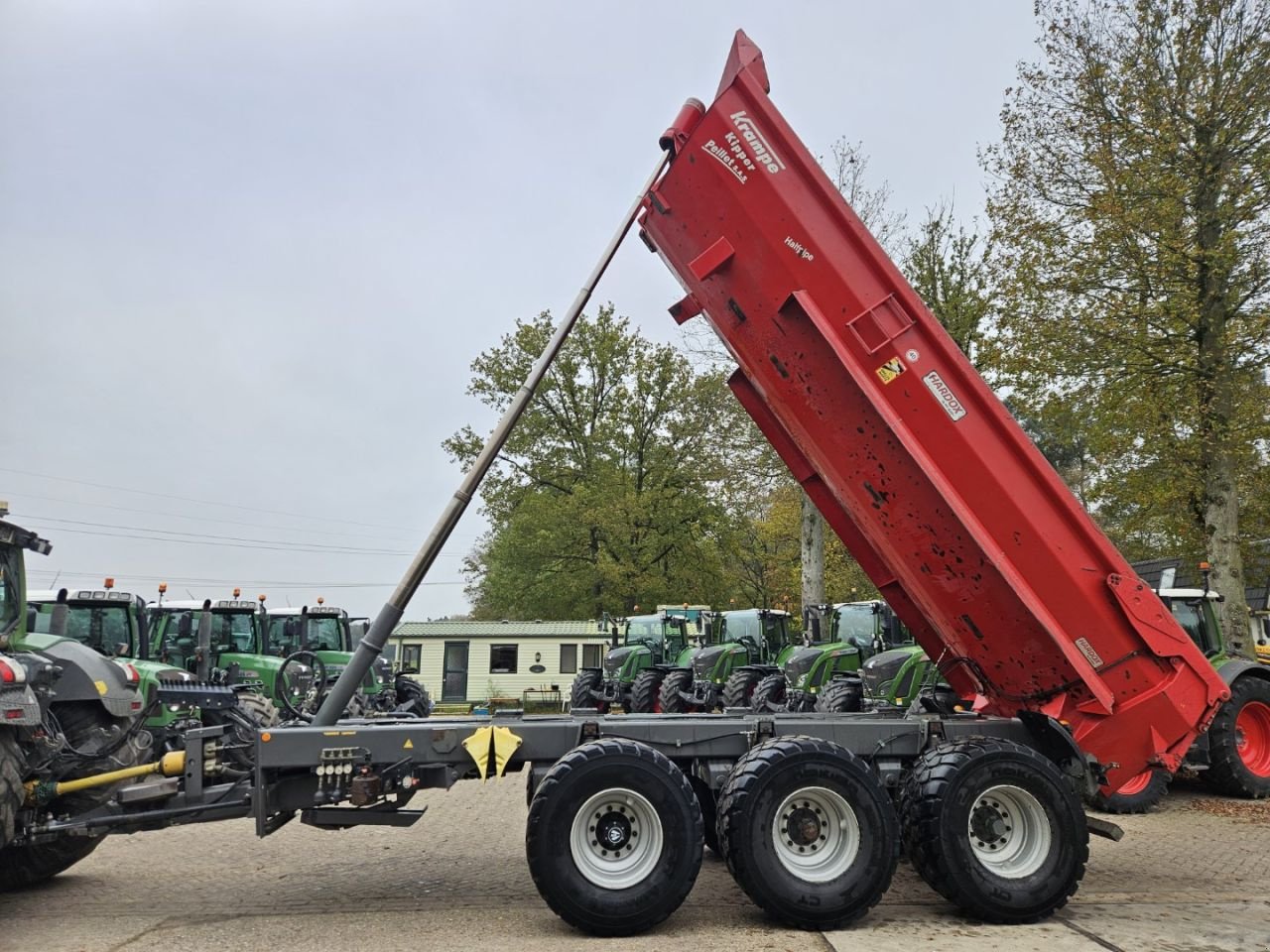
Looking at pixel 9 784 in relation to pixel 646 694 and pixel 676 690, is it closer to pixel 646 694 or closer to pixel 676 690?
pixel 676 690

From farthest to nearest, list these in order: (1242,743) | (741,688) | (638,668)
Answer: (638,668) < (741,688) < (1242,743)

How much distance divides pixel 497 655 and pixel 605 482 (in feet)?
24.0

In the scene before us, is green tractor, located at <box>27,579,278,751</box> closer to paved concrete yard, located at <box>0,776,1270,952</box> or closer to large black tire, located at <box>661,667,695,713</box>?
paved concrete yard, located at <box>0,776,1270,952</box>

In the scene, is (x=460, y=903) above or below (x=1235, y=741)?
below

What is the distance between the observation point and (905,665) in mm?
12398

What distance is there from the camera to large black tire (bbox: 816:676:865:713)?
12.1 meters

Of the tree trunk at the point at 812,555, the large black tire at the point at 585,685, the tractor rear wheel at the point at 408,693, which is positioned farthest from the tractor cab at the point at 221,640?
the tree trunk at the point at 812,555

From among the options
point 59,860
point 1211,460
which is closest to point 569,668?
point 1211,460

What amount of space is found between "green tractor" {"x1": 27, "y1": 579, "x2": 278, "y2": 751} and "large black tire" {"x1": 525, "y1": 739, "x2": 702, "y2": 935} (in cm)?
239


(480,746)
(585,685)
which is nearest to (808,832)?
(480,746)

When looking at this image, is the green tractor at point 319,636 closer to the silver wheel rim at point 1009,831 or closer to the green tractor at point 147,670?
the green tractor at point 147,670

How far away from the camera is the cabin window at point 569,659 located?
33.9m

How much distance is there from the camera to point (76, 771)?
264 inches

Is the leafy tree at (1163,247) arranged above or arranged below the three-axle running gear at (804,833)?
above
